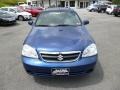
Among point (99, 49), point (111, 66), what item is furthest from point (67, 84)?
point (99, 49)

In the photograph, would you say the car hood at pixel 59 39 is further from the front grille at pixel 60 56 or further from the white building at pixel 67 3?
the white building at pixel 67 3

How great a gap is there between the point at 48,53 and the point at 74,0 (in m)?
73.8

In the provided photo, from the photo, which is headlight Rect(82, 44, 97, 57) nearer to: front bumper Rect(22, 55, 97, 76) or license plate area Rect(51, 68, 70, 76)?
front bumper Rect(22, 55, 97, 76)

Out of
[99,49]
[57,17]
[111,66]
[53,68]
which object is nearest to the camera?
[53,68]

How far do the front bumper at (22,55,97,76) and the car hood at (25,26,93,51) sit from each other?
0.98 feet

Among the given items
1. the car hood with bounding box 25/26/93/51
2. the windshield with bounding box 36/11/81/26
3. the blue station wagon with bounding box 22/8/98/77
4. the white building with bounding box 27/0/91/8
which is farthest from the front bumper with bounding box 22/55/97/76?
the white building with bounding box 27/0/91/8

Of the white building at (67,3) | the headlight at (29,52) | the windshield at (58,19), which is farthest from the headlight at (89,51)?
the white building at (67,3)

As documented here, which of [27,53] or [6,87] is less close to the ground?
[27,53]

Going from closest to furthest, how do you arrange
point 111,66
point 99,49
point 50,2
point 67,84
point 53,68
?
point 53,68, point 67,84, point 111,66, point 99,49, point 50,2

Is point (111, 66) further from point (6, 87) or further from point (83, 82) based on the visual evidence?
point (6, 87)

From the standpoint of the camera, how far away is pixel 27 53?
5.39m

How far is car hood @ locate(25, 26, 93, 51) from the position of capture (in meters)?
5.28

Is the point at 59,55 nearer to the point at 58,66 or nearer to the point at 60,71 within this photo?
the point at 58,66

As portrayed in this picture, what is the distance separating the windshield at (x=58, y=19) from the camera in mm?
7059
